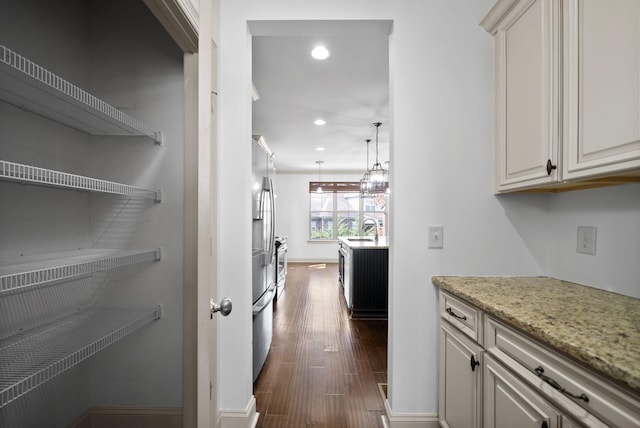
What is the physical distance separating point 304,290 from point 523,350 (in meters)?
4.42

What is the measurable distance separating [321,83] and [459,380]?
293 centimetres

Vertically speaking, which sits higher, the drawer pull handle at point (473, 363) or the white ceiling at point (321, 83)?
the white ceiling at point (321, 83)

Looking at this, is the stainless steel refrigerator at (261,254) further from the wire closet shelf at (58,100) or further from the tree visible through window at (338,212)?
the tree visible through window at (338,212)

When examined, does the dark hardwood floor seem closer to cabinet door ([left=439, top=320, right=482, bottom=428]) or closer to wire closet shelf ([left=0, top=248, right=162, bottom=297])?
cabinet door ([left=439, top=320, right=482, bottom=428])

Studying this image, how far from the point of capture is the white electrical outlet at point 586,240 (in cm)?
136

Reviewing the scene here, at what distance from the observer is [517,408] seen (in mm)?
974

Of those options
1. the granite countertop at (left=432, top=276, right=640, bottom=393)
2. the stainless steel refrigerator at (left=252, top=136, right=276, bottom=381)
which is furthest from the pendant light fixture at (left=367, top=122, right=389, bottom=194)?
the granite countertop at (left=432, top=276, right=640, bottom=393)

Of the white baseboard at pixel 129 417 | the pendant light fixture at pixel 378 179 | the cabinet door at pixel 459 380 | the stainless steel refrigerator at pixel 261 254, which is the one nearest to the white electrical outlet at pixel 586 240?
the cabinet door at pixel 459 380

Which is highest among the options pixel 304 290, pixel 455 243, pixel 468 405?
pixel 455 243

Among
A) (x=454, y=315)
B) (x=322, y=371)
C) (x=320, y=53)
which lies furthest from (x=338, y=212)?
(x=454, y=315)

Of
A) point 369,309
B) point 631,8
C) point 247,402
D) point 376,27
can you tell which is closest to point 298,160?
point 369,309

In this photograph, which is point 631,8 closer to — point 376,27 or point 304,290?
point 376,27

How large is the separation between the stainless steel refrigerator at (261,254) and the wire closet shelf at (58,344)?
77 cm

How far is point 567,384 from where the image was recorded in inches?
31.1
